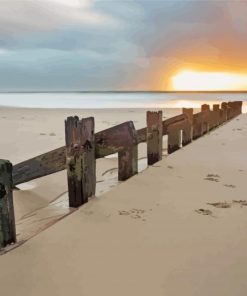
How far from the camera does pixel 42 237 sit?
2537mm

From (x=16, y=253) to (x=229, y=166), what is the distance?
353 centimetres

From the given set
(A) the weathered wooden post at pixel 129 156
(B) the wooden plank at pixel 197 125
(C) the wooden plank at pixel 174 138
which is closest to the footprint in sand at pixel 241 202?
(A) the weathered wooden post at pixel 129 156

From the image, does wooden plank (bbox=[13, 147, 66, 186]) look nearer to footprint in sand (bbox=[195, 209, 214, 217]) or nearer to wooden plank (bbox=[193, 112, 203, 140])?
footprint in sand (bbox=[195, 209, 214, 217])

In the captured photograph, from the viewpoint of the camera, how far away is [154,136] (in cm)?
523

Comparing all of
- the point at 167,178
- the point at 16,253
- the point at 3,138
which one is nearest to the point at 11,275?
the point at 16,253

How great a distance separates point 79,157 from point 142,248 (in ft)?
3.95

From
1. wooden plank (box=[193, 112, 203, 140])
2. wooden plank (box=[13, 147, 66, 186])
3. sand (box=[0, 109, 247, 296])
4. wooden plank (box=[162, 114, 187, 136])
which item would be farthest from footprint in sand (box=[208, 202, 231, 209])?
wooden plank (box=[193, 112, 203, 140])

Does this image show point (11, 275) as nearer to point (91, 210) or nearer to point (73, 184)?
point (91, 210)

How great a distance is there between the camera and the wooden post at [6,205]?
7.74 ft

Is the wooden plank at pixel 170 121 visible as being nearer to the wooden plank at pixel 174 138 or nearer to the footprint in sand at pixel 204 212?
the wooden plank at pixel 174 138

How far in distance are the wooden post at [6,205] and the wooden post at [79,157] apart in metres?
0.89

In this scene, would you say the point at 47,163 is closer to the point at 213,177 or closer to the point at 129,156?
the point at 129,156

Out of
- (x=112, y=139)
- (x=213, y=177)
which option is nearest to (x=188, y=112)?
(x=213, y=177)

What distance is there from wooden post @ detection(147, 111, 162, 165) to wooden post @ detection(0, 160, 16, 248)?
120 inches
